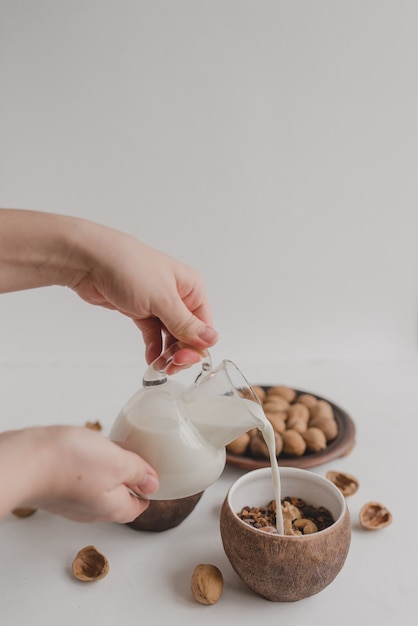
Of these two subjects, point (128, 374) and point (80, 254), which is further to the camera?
point (128, 374)

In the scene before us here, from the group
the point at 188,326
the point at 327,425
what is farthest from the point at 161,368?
the point at 327,425

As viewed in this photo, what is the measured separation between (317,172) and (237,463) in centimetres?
79

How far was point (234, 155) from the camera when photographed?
149cm

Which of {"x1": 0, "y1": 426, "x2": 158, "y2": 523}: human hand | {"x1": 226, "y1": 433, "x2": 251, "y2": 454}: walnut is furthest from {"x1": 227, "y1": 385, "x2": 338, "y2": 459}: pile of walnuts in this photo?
{"x1": 0, "y1": 426, "x2": 158, "y2": 523}: human hand

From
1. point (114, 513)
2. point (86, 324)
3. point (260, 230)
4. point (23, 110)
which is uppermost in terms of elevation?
point (23, 110)


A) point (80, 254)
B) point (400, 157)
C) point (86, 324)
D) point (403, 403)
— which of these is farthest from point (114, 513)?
point (400, 157)

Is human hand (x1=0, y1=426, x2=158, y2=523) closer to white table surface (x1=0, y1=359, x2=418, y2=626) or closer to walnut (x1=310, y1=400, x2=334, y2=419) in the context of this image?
white table surface (x1=0, y1=359, x2=418, y2=626)

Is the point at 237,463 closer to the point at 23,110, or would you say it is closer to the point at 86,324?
the point at 86,324

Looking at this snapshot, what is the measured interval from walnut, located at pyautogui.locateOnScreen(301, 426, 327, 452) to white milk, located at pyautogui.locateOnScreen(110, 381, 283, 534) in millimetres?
327

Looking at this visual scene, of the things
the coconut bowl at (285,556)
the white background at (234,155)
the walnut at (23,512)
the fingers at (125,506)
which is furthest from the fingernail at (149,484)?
the white background at (234,155)

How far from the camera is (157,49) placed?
4.62ft

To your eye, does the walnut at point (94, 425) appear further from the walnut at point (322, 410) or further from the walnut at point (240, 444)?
the walnut at point (322, 410)

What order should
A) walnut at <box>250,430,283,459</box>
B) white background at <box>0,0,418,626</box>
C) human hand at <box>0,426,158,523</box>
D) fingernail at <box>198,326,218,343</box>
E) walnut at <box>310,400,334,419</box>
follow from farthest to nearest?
white background at <box>0,0,418,626</box> < walnut at <box>310,400,334,419</box> < walnut at <box>250,430,283,459</box> < fingernail at <box>198,326,218,343</box> < human hand at <box>0,426,158,523</box>

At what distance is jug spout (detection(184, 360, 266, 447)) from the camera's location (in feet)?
2.28
